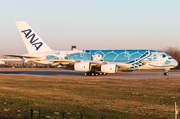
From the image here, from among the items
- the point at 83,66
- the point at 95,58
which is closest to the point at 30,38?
the point at 83,66

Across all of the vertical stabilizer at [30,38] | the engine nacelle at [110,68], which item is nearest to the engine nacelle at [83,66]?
the engine nacelle at [110,68]

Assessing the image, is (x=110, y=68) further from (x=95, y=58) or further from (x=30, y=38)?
(x=30, y=38)

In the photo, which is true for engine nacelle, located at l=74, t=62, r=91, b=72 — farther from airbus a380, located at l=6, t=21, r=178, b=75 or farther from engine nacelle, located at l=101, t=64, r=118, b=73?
engine nacelle, located at l=101, t=64, r=118, b=73

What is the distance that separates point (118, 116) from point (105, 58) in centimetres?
3195

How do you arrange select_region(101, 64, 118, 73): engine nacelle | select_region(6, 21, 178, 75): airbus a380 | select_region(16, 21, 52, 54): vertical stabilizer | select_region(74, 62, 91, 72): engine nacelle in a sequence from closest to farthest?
select_region(101, 64, 118, 73): engine nacelle < select_region(74, 62, 91, 72): engine nacelle < select_region(6, 21, 178, 75): airbus a380 < select_region(16, 21, 52, 54): vertical stabilizer

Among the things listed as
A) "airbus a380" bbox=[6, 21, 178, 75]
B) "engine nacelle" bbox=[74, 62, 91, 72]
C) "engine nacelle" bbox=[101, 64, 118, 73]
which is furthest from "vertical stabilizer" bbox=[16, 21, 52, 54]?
"engine nacelle" bbox=[101, 64, 118, 73]

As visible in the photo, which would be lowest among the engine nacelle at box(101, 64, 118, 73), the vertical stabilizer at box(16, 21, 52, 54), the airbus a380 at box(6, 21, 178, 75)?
the engine nacelle at box(101, 64, 118, 73)

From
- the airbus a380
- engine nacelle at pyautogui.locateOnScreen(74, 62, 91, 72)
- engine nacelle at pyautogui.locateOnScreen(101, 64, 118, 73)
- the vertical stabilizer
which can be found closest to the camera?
engine nacelle at pyautogui.locateOnScreen(101, 64, 118, 73)

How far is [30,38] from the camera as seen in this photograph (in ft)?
158

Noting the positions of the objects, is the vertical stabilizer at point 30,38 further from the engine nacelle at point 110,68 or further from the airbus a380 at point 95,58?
the engine nacelle at point 110,68

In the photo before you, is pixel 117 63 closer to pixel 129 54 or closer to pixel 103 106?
pixel 129 54

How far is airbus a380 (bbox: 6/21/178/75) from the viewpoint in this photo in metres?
43.3

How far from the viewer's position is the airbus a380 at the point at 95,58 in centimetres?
4334

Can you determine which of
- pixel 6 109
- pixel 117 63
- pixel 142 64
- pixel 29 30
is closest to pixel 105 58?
pixel 117 63
